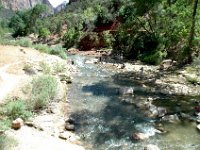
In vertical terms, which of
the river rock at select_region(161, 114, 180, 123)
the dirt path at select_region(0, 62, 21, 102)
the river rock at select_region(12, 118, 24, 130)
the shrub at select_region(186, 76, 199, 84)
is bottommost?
the river rock at select_region(161, 114, 180, 123)

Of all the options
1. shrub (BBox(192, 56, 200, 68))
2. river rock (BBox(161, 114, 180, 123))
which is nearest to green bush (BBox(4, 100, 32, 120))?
river rock (BBox(161, 114, 180, 123))

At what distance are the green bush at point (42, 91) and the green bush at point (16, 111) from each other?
177cm

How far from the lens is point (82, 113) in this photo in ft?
69.6

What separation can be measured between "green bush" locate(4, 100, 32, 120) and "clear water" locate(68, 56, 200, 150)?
2.75 metres

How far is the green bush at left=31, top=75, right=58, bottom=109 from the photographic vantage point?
20438mm

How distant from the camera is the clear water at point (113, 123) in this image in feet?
55.1

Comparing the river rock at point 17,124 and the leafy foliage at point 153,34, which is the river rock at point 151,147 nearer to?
the river rock at point 17,124

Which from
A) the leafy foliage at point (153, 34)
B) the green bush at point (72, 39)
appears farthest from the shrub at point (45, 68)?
the green bush at point (72, 39)

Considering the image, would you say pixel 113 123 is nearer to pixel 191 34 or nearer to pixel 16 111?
pixel 16 111

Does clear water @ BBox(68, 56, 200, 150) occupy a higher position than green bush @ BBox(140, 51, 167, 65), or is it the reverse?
green bush @ BBox(140, 51, 167, 65)

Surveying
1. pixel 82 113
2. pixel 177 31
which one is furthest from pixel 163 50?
pixel 82 113

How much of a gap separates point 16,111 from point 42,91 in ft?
11.2

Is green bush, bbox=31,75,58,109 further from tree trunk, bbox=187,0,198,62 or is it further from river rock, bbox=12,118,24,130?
tree trunk, bbox=187,0,198,62

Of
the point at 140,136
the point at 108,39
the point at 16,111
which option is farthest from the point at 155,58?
the point at 16,111
